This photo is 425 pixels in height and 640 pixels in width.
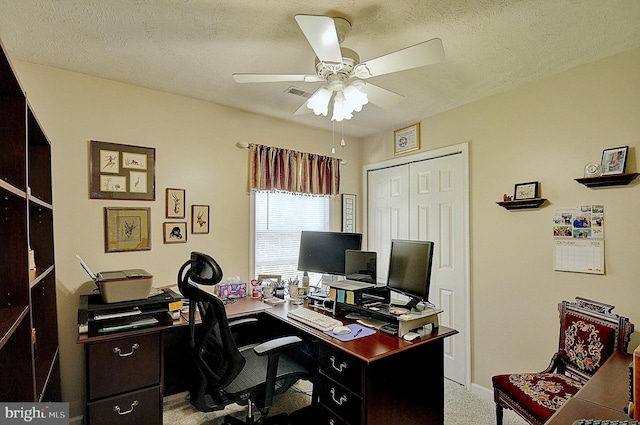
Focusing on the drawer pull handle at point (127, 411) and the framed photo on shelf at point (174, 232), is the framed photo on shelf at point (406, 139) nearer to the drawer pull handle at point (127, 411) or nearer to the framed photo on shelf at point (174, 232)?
the framed photo on shelf at point (174, 232)

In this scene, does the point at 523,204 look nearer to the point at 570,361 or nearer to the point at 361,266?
the point at 570,361

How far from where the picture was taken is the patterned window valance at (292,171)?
3291 millimetres

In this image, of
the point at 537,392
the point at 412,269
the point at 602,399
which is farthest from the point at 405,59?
the point at 537,392

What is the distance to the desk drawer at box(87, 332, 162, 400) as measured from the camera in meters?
2.04

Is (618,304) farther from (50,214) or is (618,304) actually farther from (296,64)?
(50,214)

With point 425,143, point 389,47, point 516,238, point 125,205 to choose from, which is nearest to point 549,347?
point 516,238

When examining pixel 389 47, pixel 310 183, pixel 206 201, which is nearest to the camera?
pixel 389 47

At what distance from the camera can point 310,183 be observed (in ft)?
12.1

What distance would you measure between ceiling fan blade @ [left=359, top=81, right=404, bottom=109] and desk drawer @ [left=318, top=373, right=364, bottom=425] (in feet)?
5.75

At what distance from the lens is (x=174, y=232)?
285 centimetres

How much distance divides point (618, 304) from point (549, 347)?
1.82ft

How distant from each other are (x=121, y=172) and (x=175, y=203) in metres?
0.47

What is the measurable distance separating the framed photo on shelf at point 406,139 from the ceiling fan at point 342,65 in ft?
4.46

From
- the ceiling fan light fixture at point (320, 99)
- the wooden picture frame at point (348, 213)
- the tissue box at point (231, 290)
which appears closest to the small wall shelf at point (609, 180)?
the ceiling fan light fixture at point (320, 99)
